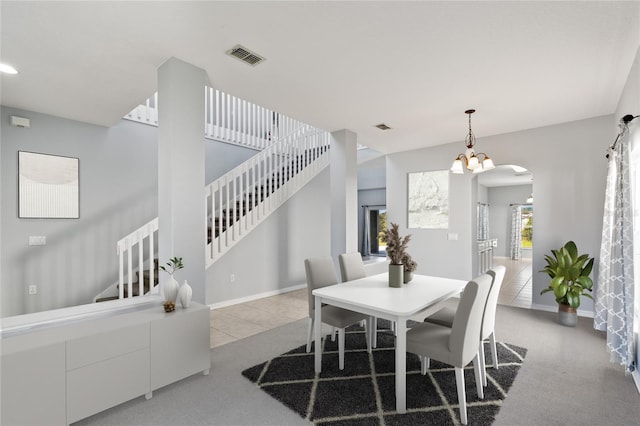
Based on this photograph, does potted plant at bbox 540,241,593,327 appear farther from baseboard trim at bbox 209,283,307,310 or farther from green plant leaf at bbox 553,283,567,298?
baseboard trim at bbox 209,283,307,310

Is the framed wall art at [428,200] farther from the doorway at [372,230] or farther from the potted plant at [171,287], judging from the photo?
the potted plant at [171,287]

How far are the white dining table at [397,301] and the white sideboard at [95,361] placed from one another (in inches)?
38.9

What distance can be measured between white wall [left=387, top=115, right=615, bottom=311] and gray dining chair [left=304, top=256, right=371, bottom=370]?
10.3 ft

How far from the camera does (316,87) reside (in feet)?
10.5

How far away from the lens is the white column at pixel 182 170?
257 centimetres

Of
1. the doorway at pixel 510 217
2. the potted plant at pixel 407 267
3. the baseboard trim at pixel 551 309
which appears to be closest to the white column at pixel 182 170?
the potted plant at pixel 407 267

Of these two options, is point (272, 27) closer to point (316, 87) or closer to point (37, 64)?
point (316, 87)

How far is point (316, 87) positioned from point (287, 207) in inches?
106

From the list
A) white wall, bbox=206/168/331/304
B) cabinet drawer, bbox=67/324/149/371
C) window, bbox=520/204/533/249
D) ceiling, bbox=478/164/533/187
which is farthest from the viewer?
window, bbox=520/204/533/249

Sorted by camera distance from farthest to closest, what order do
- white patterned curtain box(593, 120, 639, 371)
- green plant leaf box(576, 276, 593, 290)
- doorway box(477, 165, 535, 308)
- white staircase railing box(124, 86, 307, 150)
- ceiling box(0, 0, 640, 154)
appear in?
1. doorway box(477, 165, 535, 308)
2. white staircase railing box(124, 86, 307, 150)
3. green plant leaf box(576, 276, 593, 290)
4. white patterned curtain box(593, 120, 639, 371)
5. ceiling box(0, 0, 640, 154)

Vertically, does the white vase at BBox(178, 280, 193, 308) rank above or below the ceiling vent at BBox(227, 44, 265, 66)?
below

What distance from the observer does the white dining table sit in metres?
1.99

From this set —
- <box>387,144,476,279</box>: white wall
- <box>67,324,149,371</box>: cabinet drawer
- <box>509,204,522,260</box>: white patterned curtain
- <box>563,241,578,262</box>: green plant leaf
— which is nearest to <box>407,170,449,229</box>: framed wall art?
<box>387,144,476,279</box>: white wall

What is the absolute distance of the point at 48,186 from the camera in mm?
3936
